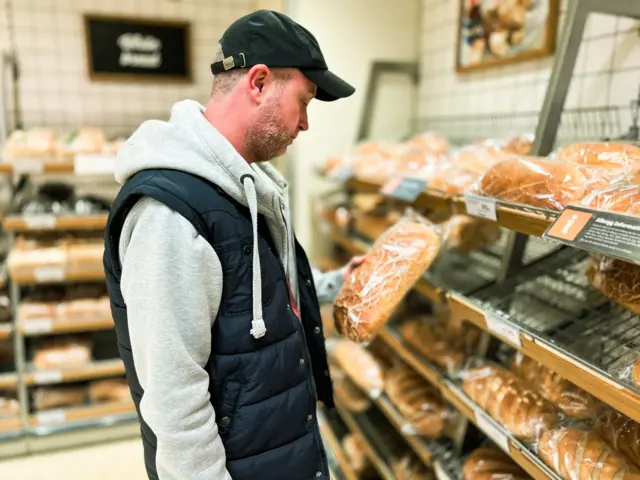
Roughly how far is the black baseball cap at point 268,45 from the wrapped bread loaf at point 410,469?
1768 millimetres

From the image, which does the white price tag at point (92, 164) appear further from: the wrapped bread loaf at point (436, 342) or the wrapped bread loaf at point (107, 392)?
the wrapped bread loaf at point (436, 342)

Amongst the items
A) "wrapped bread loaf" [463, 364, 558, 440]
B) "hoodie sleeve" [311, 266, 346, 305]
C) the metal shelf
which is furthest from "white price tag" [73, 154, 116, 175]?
"wrapped bread loaf" [463, 364, 558, 440]

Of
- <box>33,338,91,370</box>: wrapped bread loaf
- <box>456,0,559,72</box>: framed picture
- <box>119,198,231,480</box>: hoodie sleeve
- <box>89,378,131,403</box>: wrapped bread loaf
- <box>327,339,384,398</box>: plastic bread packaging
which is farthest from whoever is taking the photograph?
<box>89,378,131,403</box>: wrapped bread loaf

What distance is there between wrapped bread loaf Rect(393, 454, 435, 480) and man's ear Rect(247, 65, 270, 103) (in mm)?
1763

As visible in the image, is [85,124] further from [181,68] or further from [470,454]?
[470,454]

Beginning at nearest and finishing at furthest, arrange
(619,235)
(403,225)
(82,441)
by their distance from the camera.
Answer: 1. (619,235)
2. (403,225)
3. (82,441)

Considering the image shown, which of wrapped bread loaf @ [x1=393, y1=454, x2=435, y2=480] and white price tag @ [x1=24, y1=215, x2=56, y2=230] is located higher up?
white price tag @ [x1=24, y1=215, x2=56, y2=230]

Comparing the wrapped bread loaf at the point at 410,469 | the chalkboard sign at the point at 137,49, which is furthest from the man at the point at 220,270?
the chalkboard sign at the point at 137,49

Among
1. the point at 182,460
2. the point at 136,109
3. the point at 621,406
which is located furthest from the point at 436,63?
the point at 182,460

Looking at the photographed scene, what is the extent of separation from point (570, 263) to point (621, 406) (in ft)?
2.57

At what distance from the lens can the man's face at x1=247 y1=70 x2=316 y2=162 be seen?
1063mm

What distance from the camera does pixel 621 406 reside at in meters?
0.95

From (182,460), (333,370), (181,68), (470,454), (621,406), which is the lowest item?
(333,370)

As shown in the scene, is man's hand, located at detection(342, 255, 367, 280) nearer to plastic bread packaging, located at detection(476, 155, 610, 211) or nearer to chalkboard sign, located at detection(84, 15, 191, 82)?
plastic bread packaging, located at detection(476, 155, 610, 211)
